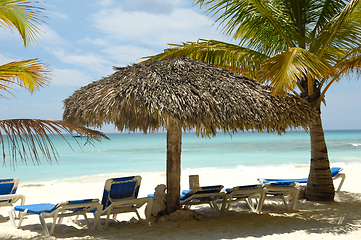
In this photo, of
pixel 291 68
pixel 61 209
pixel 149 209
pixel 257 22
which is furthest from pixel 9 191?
pixel 257 22

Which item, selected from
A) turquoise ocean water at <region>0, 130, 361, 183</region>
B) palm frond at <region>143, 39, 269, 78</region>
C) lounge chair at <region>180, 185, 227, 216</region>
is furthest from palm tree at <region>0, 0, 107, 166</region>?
turquoise ocean water at <region>0, 130, 361, 183</region>

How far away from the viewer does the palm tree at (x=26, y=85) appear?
251 cm

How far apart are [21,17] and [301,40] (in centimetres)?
449

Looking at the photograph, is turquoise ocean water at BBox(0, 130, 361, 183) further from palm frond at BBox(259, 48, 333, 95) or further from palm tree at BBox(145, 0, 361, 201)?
palm frond at BBox(259, 48, 333, 95)

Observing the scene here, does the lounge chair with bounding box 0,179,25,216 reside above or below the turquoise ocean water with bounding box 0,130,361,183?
above

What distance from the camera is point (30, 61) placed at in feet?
11.5

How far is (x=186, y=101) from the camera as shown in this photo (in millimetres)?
3793

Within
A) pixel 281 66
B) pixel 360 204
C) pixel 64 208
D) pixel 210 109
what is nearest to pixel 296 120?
pixel 281 66

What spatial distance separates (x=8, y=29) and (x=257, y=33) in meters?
4.35

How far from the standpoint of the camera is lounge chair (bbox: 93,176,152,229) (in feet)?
13.2

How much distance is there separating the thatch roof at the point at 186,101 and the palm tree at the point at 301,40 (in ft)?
3.17

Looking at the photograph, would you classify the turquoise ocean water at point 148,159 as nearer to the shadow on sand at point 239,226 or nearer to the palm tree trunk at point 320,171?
the shadow on sand at point 239,226

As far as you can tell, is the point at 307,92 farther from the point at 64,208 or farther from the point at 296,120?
Answer: the point at 64,208

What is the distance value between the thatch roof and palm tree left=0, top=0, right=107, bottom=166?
0.71 metres
